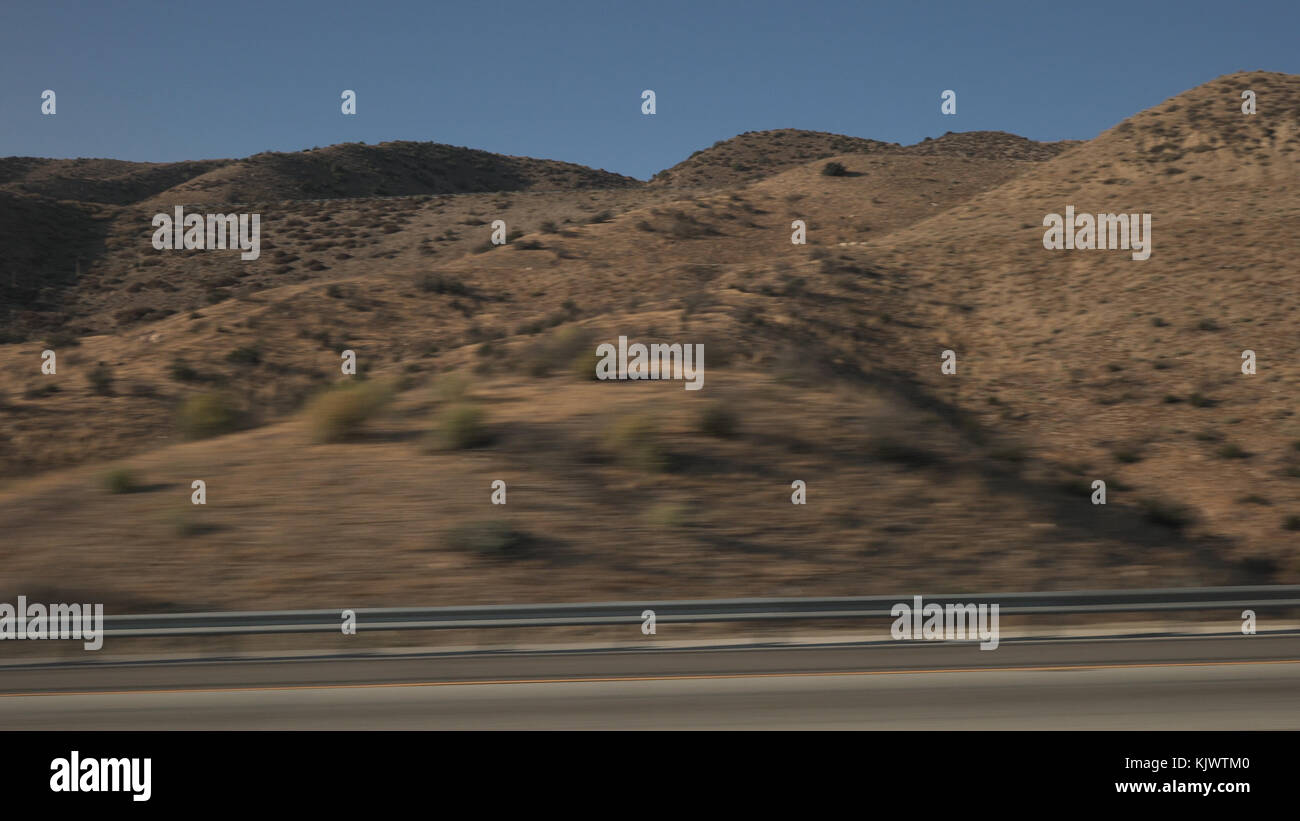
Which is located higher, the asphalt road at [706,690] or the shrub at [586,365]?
the shrub at [586,365]

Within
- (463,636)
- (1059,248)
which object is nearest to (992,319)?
(1059,248)

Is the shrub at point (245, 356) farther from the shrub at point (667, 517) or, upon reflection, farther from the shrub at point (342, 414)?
the shrub at point (667, 517)

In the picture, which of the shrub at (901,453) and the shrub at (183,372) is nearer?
the shrub at (901,453)

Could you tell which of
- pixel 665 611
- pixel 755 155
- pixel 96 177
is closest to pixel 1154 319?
pixel 665 611

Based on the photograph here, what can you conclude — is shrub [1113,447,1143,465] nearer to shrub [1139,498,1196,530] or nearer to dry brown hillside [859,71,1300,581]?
dry brown hillside [859,71,1300,581]

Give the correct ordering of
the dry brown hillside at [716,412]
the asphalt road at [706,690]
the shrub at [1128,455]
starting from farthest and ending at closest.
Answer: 1. the shrub at [1128,455]
2. the dry brown hillside at [716,412]
3. the asphalt road at [706,690]

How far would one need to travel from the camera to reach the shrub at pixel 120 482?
13180 mm

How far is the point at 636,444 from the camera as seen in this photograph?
14.5 meters

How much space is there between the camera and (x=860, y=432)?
625 inches

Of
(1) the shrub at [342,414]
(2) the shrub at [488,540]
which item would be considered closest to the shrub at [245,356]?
(1) the shrub at [342,414]

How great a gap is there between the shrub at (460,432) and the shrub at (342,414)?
127 centimetres

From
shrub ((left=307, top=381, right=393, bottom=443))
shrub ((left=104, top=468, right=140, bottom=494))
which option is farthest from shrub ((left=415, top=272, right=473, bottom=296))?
shrub ((left=104, top=468, right=140, bottom=494))

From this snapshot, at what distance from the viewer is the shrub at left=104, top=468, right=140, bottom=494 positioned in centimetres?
1318

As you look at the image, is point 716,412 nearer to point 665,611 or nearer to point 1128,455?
point 665,611
